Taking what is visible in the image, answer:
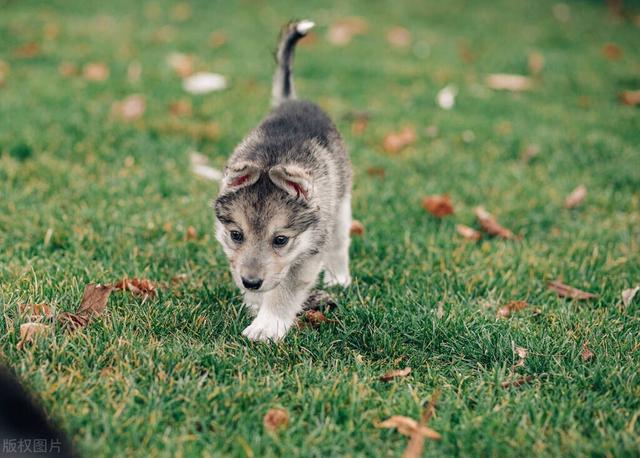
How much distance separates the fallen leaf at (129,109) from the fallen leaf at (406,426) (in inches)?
182

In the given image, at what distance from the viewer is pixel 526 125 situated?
22.9 ft

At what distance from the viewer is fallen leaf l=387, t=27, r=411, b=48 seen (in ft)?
32.2

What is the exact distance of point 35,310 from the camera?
3.23 metres

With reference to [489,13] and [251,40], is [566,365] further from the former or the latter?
[489,13]

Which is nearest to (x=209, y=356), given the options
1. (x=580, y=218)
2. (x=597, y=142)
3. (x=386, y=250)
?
(x=386, y=250)

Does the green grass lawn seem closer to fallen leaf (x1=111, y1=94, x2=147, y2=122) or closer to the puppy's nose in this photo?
fallen leaf (x1=111, y1=94, x2=147, y2=122)

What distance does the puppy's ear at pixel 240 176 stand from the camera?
10.5 ft

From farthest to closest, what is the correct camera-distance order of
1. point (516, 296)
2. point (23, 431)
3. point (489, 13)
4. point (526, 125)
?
point (489, 13)
point (526, 125)
point (516, 296)
point (23, 431)

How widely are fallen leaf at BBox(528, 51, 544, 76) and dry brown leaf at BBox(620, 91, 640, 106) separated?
1.24 meters

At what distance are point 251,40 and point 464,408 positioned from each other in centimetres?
772

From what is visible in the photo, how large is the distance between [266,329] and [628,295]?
7.20 ft

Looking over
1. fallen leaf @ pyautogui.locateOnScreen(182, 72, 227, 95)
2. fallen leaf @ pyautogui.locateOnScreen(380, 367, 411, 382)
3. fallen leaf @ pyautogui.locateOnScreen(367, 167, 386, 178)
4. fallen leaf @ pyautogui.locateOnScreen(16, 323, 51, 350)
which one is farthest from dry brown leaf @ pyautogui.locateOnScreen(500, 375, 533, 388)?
fallen leaf @ pyautogui.locateOnScreen(182, 72, 227, 95)

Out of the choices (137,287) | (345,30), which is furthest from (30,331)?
(345,30)

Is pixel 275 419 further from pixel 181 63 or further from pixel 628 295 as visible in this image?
pixel 181 63
